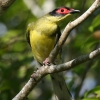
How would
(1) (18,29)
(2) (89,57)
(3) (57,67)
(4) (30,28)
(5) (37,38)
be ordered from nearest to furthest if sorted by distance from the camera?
(2) (89,57) → (3) (57,67) → (5) (37,38) → (4) (30,28) → (1) (18,29)

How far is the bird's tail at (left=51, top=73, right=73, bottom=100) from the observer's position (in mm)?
5336

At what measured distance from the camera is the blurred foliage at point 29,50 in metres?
5.36

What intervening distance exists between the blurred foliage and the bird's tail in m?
0.23

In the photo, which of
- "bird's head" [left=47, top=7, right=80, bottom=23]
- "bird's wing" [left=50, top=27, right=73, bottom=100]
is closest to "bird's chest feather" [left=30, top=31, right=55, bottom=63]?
"bird's wing" [left=50, top=27, right=73, bottom=100]

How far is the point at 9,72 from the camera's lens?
5699 millimetres

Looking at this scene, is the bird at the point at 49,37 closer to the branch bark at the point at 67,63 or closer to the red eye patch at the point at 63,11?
the red eye patch at the point at 63,11

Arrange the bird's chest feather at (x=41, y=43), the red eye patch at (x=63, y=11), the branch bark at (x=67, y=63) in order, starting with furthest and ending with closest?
the red eye patch at (x=63, y=11) → the bird's chest feather at (x=41, y=43) → the branch bark at (x=67, y=63)

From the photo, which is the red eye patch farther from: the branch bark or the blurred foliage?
the branch bark

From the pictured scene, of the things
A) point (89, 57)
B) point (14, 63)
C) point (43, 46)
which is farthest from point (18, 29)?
point (89, 57)

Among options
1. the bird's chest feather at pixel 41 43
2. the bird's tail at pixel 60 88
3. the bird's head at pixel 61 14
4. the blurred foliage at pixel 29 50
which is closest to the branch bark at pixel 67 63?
the blurred foliage at pixel 29 50

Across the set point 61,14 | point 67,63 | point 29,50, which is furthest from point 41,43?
point 29,50

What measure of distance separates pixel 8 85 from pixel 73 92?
1.16 metres

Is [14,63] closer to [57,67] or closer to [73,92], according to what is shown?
[73,92]

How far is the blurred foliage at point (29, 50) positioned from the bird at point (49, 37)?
273mm
